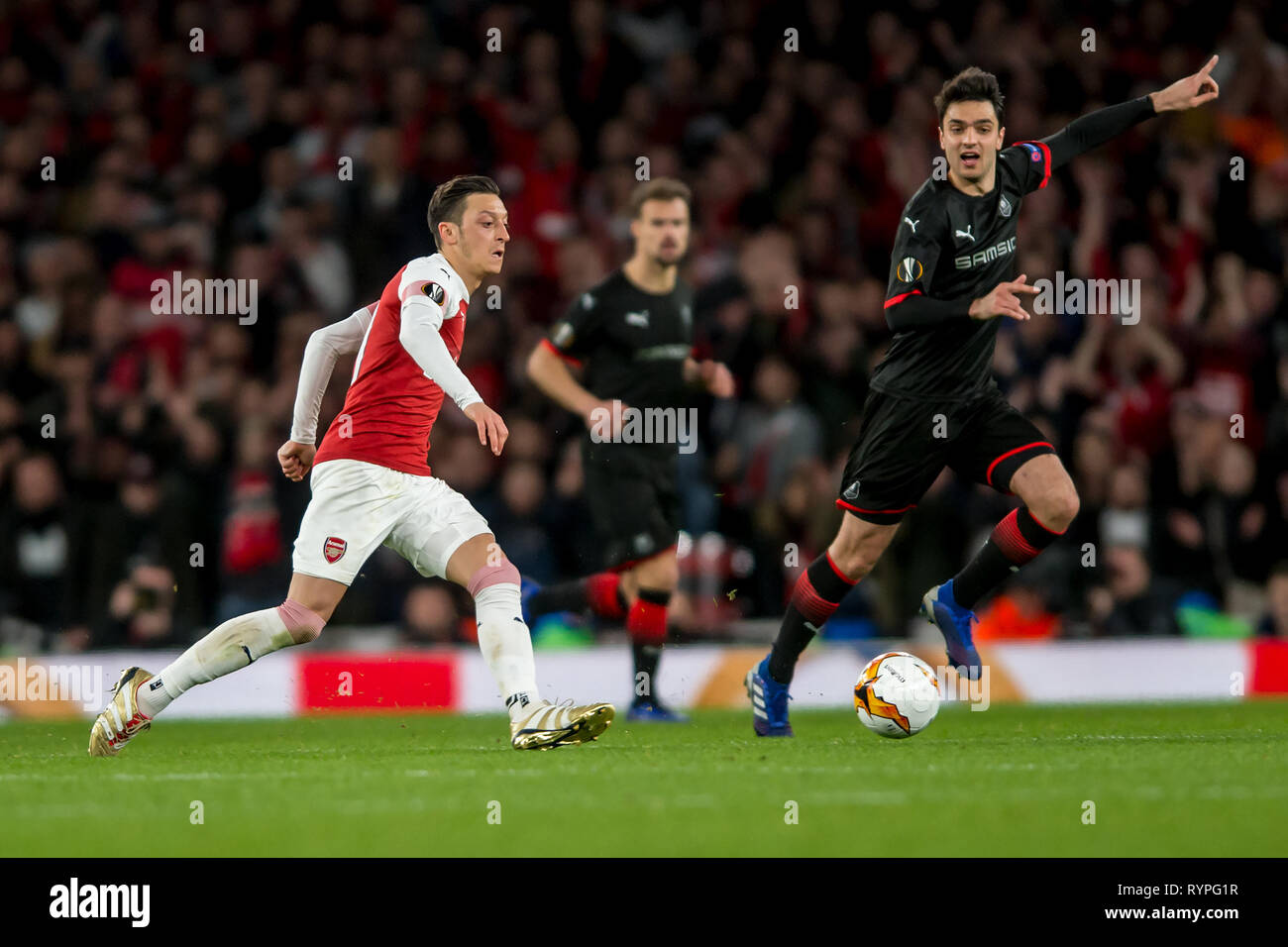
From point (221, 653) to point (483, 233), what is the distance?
5.98 ft

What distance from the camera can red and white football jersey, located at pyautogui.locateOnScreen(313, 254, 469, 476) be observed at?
6750 millimetres

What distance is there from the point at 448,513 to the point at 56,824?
2031 mm

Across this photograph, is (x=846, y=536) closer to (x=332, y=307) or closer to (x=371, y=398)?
(x=371, y=398)

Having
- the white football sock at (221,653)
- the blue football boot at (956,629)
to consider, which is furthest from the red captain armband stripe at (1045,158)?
the white football sock at (221,653)

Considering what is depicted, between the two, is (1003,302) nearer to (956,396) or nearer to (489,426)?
(956,396)

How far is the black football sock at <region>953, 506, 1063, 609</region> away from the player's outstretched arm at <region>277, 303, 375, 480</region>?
2.59m

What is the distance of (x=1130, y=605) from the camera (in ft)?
36.6

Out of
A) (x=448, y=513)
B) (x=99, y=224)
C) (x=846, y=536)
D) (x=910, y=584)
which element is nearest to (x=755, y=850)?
(x=448, y=513)

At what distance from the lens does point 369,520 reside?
21.8 ft

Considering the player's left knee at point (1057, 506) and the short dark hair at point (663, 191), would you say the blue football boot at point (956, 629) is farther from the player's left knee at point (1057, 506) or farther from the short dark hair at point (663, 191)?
the short dark hair at point (663, 191)

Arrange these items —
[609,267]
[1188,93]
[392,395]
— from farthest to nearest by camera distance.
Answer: [609,267], [1188,93], [392,395]

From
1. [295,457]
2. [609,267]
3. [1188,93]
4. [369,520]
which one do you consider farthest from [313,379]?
[609,267]

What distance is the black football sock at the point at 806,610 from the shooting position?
749cm

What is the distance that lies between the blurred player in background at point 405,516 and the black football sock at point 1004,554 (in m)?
1.78
